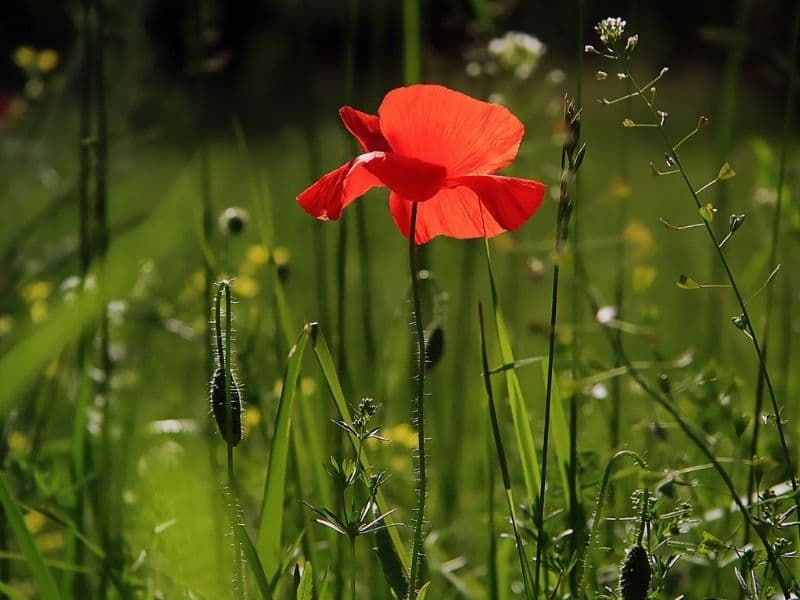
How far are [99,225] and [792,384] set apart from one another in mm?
1105

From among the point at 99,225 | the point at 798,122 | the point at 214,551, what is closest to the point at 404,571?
the point at 214,551

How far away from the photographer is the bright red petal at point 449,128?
33.7 inches

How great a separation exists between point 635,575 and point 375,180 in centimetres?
33

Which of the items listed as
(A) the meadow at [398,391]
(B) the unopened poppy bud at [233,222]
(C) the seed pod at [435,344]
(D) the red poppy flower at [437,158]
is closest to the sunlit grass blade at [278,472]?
(A) the meadow at [398,391]

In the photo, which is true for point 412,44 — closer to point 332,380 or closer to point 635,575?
point 332,380

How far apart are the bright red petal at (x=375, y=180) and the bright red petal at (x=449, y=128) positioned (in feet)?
0.04

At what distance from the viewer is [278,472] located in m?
0.91

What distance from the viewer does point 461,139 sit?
34.0 inches

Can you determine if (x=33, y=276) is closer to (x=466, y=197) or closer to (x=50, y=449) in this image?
(x=50, y=449)

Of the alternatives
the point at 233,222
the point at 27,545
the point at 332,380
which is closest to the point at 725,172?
the point at 332,380

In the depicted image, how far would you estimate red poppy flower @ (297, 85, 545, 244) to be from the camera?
0.85m

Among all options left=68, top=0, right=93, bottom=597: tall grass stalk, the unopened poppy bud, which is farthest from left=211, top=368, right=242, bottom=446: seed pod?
the unopened poppy bud

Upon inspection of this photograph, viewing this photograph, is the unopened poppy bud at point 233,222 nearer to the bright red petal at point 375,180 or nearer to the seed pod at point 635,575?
the bright red petal at point 375,180

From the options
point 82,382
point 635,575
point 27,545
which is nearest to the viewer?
point 635,575
